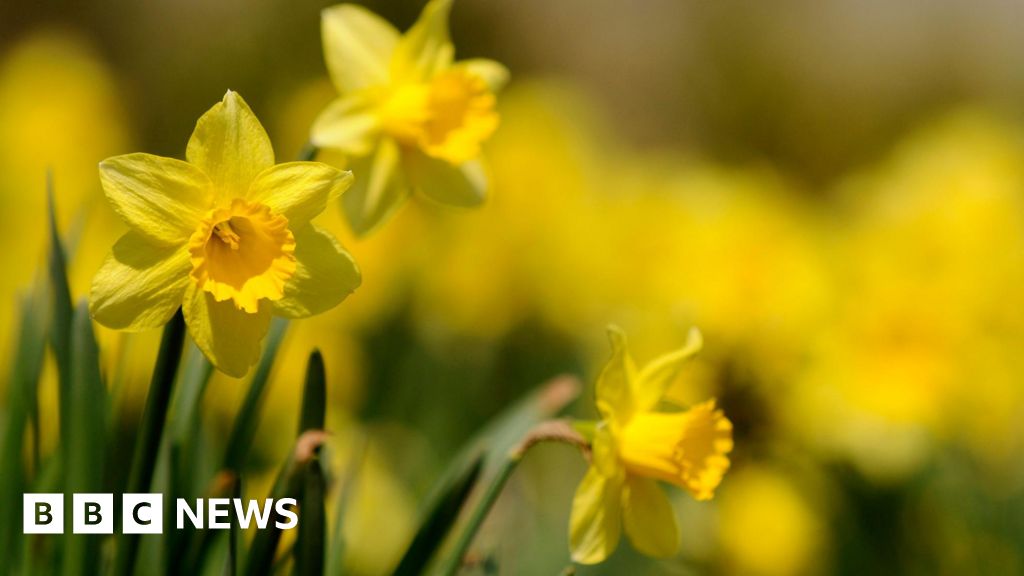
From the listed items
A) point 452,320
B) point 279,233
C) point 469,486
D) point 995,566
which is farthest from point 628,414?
point 452,320

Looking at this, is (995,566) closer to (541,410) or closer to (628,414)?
(541,410)

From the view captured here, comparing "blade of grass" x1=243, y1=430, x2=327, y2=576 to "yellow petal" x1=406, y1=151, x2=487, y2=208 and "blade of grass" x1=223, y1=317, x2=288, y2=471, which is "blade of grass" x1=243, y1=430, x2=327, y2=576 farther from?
"yellow petal" x1=406, y1=151, x2=487, y2=208

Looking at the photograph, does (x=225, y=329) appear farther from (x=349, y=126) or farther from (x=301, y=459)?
(x=349, y=126)

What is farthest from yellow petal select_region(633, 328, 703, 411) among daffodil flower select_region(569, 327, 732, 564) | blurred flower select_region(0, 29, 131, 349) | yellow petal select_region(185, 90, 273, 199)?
blurred flower select_region(0, 29, 131, 349)

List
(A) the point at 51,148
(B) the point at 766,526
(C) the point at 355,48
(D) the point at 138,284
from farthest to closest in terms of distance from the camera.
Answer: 1. (A) the point at 51,148
2. (B) the point at 766,526
3. (C) the point at 355,48
4. (D) the point at 138,284

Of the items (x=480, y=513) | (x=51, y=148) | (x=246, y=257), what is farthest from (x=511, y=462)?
(x=51, y=148)

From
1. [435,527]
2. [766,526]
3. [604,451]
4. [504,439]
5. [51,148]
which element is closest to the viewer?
[604,451]
